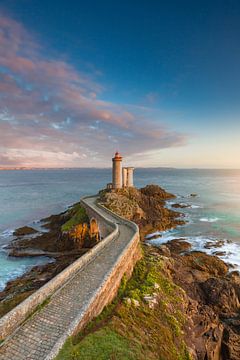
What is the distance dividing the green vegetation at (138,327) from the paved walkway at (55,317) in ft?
2.18

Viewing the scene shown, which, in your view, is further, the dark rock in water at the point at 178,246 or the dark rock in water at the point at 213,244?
the dark rock in water at the point at 213,244

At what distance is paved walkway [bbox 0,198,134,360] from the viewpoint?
737cm

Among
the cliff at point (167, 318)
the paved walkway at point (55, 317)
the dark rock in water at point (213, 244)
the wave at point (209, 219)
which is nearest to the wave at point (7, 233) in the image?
the cliff at point (167, 318)

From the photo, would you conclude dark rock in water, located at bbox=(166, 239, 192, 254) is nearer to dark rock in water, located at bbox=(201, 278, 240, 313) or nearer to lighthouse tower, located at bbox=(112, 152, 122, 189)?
dark rock in water, located at bbox=(201, 278, 240, 313)

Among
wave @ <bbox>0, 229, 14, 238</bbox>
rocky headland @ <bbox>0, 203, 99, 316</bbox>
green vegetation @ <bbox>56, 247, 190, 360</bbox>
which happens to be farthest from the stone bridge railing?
wave @ <bbox>0, 229, 14, 238</bbox>

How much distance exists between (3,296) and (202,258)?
17.7 meters

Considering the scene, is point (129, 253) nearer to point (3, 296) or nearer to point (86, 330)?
point (86, 330)

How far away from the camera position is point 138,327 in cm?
1032

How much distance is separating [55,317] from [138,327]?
3.69 m

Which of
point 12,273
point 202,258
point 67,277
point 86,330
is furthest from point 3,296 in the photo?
point 202,258

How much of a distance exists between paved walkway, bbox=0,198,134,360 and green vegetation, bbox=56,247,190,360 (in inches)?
26.2

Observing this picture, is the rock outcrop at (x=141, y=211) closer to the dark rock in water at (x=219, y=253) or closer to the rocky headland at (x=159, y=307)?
the rocky headland at (x=159, y=307)

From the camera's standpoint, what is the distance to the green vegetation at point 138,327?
25.8 feet

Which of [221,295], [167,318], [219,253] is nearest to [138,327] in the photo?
[167,318]
